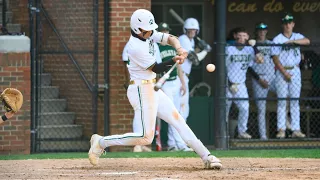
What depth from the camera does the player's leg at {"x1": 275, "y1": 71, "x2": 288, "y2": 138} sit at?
14.4m

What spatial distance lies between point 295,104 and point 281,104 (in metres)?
0.24

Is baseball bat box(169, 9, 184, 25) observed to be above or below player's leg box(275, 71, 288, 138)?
above

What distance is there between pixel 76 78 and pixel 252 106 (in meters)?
3.13

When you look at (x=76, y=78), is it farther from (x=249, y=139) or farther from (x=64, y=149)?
(x=249, y=139)

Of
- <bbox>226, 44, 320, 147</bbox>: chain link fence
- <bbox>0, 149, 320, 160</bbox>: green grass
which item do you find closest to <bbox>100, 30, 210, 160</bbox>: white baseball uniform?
<bbox>0, 149, 320, 160</bbox>: green grass

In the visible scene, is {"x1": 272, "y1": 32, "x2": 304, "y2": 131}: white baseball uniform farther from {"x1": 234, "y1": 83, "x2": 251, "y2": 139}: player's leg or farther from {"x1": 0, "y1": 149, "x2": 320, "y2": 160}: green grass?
{"x1": 0, "y1": 149, "x2": 320, "y2": 160}: green grass

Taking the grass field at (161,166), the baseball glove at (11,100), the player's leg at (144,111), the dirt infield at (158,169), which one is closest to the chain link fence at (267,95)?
the grass field at (161,166)

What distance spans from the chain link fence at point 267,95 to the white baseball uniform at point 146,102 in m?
4.08

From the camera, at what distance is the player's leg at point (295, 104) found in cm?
1441

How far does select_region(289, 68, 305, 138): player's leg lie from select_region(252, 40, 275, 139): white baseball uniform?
0.37 meters

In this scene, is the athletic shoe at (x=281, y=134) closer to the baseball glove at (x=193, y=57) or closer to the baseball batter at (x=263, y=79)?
the baseball batter at (x=263, y=79)

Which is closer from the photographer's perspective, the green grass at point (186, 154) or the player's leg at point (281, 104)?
the green grass at point (186, 154)

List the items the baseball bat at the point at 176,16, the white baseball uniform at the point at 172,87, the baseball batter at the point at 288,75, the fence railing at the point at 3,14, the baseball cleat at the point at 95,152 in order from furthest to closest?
the baseball bat at the point at 176,16
the baseball batter at the point at 288,75
the fence railing at the point at 3,14
the white baseball uniform at the point at 172,87
the baseball cleat at the point at 95,152

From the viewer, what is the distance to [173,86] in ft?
45.4
